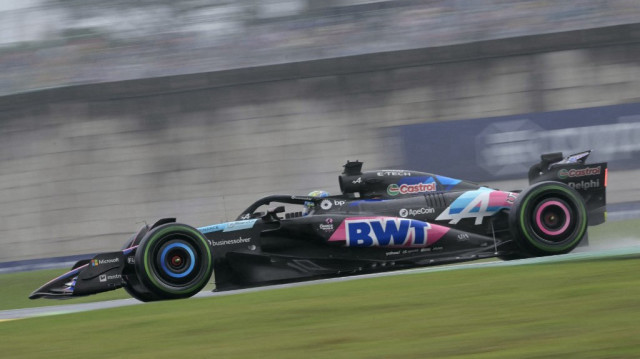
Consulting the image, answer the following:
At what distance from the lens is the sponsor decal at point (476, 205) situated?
10000 mm

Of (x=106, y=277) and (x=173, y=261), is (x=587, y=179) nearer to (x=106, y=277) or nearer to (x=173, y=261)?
(x=173, y=261)

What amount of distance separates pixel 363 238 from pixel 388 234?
0.92 ft

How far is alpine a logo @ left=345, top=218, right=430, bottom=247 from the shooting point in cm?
970

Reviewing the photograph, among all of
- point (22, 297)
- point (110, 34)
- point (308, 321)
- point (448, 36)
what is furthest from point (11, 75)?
point (308, 321)

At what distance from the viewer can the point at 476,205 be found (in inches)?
396

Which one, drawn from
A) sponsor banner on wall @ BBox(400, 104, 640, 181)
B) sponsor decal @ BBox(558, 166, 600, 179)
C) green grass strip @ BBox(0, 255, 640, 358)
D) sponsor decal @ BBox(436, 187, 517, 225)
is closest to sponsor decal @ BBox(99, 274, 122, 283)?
green grass strip @ BBox(0, 255, 640, 358)

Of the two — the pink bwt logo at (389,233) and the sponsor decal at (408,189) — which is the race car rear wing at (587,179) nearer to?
the sponsor decal at (408,189)

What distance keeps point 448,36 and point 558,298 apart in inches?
661

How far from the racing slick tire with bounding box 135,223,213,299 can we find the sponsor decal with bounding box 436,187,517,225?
2.71 meters

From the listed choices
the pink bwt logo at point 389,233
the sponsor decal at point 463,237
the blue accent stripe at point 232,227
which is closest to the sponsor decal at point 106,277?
the blue accent stripe at point 232,227

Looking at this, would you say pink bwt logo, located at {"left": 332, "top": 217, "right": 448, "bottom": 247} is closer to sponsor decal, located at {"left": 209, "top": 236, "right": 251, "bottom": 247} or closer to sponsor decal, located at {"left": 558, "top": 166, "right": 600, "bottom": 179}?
sponsor decal, located at {"left": 209, "top": 236, "right": 251, "bottom": 247}

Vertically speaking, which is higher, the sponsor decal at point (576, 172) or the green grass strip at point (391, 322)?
the sponsor decal at point (576, 172)

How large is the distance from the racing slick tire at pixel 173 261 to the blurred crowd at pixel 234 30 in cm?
1372

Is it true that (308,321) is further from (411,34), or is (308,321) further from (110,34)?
(110,34)
